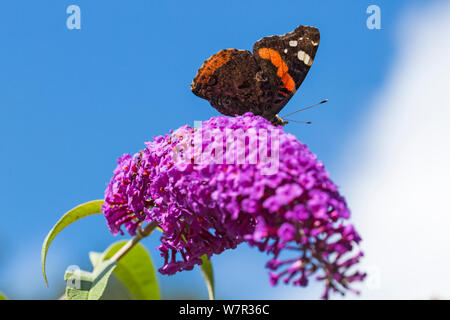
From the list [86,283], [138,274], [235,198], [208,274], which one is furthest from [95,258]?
[235,198]

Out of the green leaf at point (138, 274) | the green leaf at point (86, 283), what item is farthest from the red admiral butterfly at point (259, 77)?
the green leaf at point (86, 283)

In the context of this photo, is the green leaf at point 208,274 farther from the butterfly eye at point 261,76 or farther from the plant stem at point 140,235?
the butterfly eye at point 261,76

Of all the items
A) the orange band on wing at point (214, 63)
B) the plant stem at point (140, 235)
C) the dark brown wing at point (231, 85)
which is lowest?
the plant stem at point (140, 235)

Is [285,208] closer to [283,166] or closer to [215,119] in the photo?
[283,166]

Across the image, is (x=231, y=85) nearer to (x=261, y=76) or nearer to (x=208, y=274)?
(x=261, y=76)

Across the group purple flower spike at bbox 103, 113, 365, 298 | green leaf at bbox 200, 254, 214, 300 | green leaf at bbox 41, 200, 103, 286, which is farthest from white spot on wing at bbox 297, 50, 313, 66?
green leaf at bbox 41, 200, 103, 286

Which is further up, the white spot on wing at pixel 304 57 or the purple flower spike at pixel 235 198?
the white spot on wing at pixel 304 57

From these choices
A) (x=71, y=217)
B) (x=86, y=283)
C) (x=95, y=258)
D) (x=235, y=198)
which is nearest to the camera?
(x=235, y=198)
